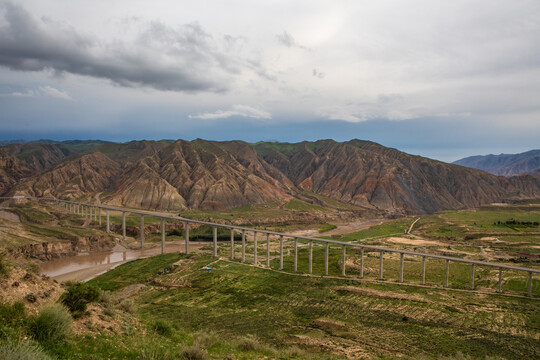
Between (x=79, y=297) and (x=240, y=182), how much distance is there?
446ft

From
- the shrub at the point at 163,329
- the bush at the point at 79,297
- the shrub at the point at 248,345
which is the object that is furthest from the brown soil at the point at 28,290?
the shrub at the point at 248,345

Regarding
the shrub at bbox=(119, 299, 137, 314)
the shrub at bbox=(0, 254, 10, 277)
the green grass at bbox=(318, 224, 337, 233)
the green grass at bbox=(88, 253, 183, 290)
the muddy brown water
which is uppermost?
the shrub at bbox=(0, 254, 10, 277)

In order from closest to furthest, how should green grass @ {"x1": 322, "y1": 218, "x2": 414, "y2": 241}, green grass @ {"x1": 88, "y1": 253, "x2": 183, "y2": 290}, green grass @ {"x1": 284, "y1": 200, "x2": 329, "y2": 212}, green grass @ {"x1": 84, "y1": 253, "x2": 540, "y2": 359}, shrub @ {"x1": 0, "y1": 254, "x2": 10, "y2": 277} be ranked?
shrub @ {"x1": 0, "y1": 254, "x2": 10, "y2": 277}, green grass @ {"x1": 84, "y1": 253, "x2": 540, "y2": 359}, green grass @ {"x1": 88, "y1": 253, "x2": 183, "y2": 290}, green grass @ {"x1": 322, "y1": 218, "x2": 414, "y2": 241}, green grass @ {"x1": 284, "y1": 200, "x2": 329, "y2": 212}

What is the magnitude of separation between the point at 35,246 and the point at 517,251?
85095 mm

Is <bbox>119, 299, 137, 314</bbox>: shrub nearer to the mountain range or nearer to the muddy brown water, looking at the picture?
the muddy brown water

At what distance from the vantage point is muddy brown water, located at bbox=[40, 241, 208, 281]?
2136 inches

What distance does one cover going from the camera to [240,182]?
150 meters

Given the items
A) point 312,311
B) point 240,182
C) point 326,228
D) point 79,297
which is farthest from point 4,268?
point 240,182

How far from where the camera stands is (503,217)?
339 ft

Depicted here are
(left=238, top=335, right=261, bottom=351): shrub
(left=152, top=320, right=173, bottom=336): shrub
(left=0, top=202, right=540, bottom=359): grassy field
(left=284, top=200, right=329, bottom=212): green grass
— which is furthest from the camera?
(left=284, top=200, right=329, bottom=212): green grass

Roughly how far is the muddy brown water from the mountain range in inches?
2110

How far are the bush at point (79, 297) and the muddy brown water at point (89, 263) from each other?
3899cm

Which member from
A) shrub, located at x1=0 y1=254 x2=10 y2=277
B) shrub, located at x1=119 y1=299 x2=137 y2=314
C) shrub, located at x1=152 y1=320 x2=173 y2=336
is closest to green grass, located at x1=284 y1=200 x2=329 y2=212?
shrub, located at x1=119 y1=299 x2=137 y2=314

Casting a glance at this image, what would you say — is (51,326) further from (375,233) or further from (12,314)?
(375,233)
